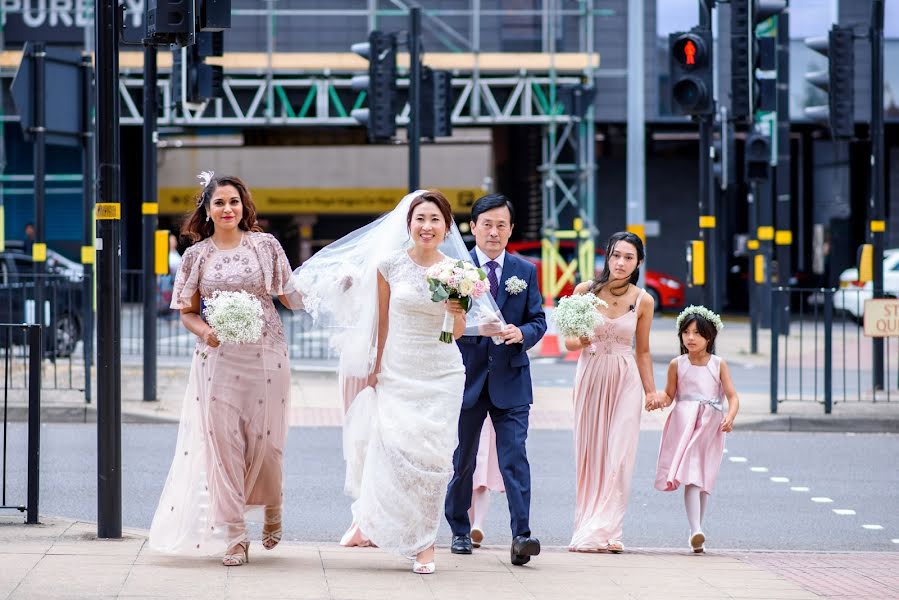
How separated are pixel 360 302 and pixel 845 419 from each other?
26.0ft

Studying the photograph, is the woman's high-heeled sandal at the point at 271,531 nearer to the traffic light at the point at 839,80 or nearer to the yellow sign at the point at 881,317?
the yellow sign at the point at 881,317

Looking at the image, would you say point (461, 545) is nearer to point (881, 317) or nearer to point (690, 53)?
point (690, 53)

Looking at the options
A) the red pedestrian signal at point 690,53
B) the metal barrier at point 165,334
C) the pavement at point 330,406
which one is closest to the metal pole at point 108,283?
the pavement at point 330,406

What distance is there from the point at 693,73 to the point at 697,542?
23.1 ft

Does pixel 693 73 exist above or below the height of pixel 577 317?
above

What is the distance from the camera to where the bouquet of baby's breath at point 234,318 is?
280 inches

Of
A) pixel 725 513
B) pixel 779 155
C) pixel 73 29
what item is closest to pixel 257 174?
pixel 73 29

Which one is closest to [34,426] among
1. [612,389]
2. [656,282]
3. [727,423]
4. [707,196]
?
[612,389]

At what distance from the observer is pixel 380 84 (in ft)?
59.9

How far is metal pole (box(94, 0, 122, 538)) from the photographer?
7777 mm

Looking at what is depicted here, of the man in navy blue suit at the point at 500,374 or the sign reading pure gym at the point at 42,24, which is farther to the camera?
the sign reading pure gym at the point at 42,24

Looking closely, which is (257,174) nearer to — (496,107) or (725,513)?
(496,107)

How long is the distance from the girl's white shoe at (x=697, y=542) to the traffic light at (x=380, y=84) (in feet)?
35.1

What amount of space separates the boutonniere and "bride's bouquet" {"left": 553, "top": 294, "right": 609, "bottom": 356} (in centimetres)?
41
